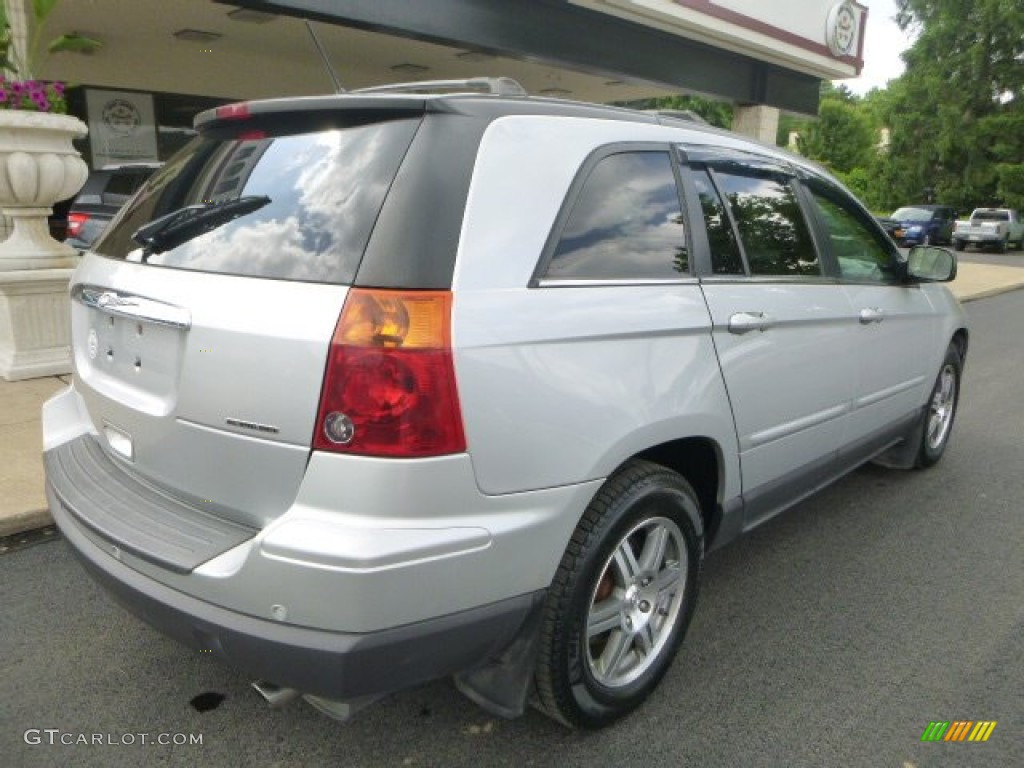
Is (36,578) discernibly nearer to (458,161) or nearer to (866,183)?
(458,161)

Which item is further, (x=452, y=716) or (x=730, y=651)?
(x=730, y=651)

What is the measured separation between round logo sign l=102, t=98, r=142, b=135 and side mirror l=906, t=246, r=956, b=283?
13.7 metres

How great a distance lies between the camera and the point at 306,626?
180 cm

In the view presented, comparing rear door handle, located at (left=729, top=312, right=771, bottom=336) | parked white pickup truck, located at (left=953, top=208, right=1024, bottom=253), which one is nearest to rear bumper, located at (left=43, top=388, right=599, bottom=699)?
rear door handle, located at (left=729, top=312, right=771, bottom=336)

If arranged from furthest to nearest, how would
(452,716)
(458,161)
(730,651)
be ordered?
1. (730,651)
2. (452,716)
3. (458,161)

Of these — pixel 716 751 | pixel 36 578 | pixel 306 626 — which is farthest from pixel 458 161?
pixel 36 578

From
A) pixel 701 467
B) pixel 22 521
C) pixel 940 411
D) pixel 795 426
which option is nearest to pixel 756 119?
pixel 940 411

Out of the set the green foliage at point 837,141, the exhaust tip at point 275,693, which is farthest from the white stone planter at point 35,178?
the green foliage at point 837,141

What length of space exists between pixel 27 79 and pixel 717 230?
5667 millimetres

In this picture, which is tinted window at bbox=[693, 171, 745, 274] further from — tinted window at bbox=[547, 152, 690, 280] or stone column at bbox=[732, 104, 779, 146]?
stone column at bbox=[732, 104, 779, 146]

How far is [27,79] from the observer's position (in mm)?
5941

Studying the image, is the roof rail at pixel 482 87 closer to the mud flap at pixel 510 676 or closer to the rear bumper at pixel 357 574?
the rear bumper at pixel 357 574

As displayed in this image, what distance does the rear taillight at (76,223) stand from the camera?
9734 millimetres

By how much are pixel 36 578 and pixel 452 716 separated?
6.35ft
